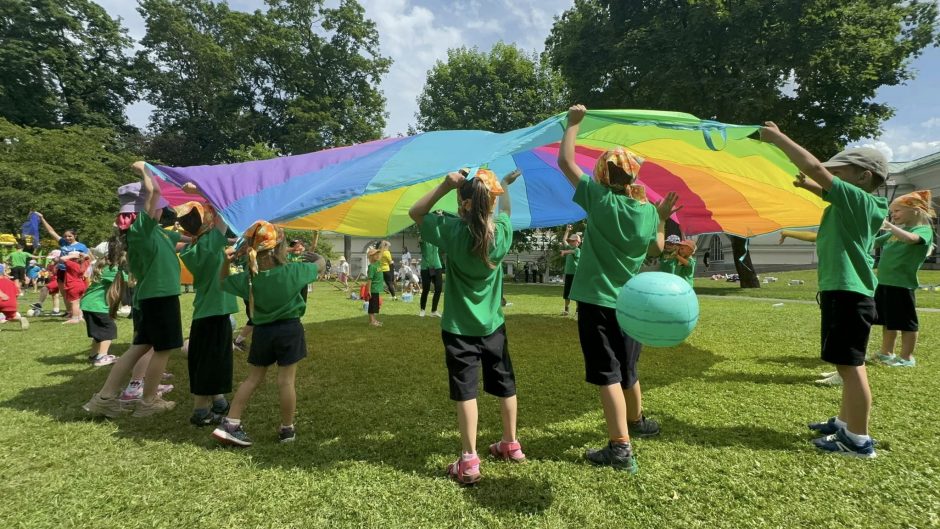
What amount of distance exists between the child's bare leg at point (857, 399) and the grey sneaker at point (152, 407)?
4.76 meters

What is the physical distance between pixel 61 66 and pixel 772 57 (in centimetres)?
3436

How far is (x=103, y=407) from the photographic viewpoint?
351cm

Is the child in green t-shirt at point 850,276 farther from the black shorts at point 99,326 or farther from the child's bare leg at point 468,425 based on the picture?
the black shorts at point 99,326

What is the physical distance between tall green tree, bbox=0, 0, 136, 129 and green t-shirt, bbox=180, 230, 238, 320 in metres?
30.0

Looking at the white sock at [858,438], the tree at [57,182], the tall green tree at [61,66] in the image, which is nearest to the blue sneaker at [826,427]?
the white sock at [858,438]

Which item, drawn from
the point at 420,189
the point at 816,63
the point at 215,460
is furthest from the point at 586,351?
the point at 816,63

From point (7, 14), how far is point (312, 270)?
111ft

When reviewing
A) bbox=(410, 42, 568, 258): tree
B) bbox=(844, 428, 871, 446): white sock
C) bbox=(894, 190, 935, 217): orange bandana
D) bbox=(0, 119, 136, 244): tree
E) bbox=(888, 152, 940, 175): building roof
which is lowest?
bbox=(844, 428, 871, 446): white sock

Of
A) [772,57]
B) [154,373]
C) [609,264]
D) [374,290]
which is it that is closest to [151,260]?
[154,373]

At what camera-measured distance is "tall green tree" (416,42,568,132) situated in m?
25.8

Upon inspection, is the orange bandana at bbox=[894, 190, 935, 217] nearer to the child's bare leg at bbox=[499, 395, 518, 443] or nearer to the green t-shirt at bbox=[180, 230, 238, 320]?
the child's bare leg at bbox=[499, 395, 518, 443]

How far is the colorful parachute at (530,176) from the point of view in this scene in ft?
10.2

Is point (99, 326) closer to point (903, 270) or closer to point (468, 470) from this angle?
point (468, 470)

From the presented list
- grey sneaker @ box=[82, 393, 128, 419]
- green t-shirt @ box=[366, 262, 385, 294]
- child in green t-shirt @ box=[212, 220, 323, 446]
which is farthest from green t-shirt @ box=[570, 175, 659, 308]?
green t-shirt @ box=[366, 262, 385, 294]
